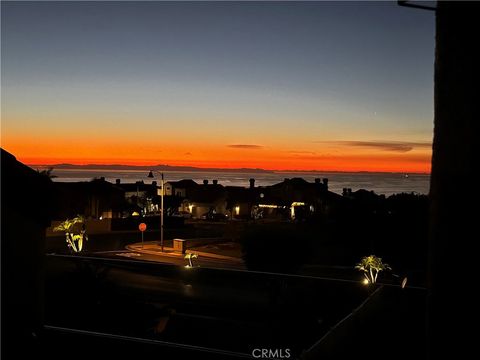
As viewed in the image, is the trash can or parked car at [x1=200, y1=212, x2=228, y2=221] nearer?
the trash can

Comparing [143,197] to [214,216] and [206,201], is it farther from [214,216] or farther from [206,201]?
[214,216]

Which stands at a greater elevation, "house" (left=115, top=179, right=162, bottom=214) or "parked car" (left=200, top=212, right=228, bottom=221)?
"house" (left=115, top=179, right=162, bottom=214)

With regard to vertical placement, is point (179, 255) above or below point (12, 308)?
below

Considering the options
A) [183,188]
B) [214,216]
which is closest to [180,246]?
[214,216]

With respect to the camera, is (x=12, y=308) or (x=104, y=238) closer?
(x=12, y=308)

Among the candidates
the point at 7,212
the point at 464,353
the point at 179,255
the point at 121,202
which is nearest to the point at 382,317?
the point at 464,353

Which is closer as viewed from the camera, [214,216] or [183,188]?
[214,216]

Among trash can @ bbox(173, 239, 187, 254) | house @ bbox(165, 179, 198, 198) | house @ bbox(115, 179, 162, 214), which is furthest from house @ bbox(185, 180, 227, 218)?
trash can @ bbox(173, 239, 187, 254)

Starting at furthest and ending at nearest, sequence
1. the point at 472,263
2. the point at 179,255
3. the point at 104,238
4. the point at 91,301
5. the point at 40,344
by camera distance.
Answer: the point at 104,238 < the point at 179,255 < the point at 91,301 < the point at 40,344 < the point at 472,263

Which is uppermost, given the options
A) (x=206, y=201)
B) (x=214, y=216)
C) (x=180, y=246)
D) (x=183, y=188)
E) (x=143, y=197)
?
(x=183, y=188)

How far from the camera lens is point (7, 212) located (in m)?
2.51

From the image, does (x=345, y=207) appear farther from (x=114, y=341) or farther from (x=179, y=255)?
(x=114, y=341)

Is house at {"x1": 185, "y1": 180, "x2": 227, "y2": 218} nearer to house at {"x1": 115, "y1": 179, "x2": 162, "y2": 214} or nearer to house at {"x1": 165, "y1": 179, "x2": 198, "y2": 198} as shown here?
house at {"x1": 165, "y1": 179, "x2": 198, "y2": 198}

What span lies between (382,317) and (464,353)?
78.1 inches
